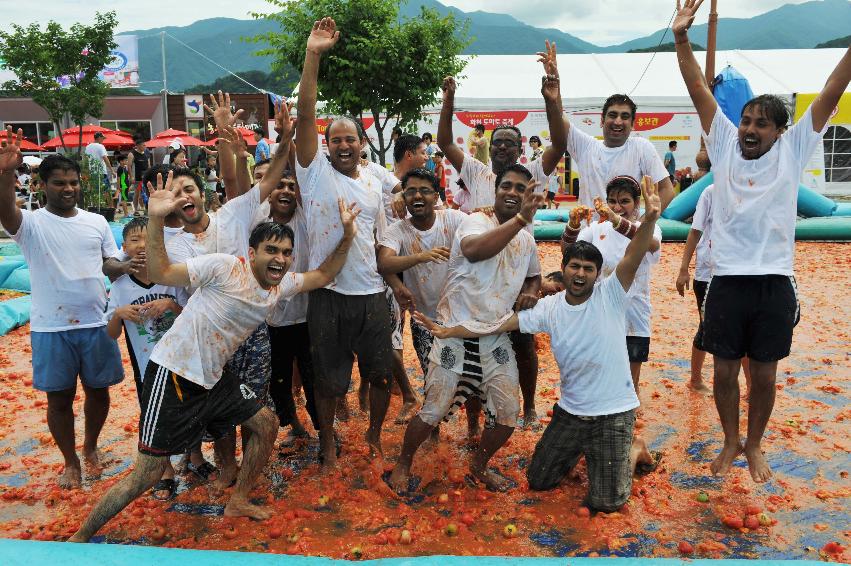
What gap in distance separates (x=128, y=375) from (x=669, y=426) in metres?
5.50

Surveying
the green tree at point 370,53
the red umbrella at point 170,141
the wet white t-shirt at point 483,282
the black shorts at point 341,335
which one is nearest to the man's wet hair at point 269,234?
the black shorts at point 341,335

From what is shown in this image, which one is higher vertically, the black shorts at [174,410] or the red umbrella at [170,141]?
the red umbrella at [170,141]

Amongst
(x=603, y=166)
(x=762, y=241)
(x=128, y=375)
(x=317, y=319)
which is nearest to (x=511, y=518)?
(x=317, y=319)

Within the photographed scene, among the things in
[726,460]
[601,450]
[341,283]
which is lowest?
[726,460]

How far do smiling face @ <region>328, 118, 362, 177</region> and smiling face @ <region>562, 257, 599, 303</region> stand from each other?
1.67m

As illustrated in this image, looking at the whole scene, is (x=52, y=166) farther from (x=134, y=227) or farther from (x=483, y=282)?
(x=483, y=282)

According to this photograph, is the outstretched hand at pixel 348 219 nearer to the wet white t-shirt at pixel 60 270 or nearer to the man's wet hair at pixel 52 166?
the wet white t-shirt at pixel 60 270

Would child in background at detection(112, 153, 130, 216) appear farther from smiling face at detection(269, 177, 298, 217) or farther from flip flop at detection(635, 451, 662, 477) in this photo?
flip flop at detection(635, 451, 662, 477)

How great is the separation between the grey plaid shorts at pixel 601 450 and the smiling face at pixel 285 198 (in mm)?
2465

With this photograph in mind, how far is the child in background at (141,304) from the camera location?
449 centimetres

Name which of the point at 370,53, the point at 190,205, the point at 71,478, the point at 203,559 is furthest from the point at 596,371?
the point at 370,53

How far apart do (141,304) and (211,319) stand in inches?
30.6

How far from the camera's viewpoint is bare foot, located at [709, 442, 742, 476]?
14.6 ft

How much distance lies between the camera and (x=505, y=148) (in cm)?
588
